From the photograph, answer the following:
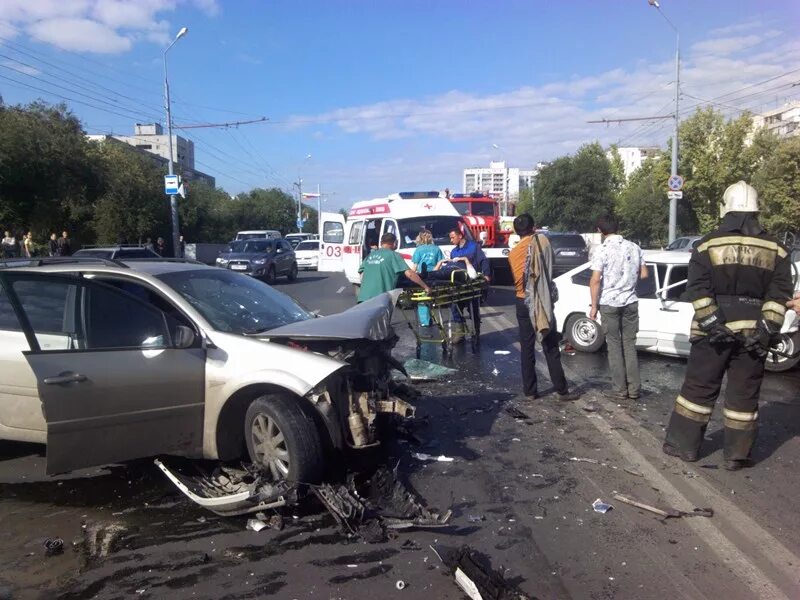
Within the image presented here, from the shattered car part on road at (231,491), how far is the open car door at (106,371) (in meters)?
0.22

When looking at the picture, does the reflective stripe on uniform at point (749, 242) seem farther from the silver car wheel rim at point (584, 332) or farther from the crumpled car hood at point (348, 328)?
the silver car wheel rim at point (584, 332)

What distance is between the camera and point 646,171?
53375 millimetres

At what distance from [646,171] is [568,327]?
A: 48.0 m

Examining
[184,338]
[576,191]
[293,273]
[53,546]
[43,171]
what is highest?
[576,191]

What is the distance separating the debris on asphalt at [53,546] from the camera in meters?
3.86

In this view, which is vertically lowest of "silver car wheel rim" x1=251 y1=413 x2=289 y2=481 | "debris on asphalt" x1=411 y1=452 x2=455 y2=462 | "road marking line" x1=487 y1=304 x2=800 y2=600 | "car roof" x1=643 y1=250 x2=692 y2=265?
"road marking line" x1=487 y1=304 x2=800 y2=600

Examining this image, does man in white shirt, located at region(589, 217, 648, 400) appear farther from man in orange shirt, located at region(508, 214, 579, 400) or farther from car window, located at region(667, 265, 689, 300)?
car window, located at region(667, 265, 689, 300)

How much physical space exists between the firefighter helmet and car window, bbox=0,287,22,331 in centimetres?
522

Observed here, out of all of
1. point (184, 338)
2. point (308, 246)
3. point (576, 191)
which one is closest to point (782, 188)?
point (576, 191)

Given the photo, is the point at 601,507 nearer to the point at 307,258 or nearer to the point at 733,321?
the point at 733,321

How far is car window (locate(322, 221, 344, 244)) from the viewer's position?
19.6m

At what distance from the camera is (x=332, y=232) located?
20.0m

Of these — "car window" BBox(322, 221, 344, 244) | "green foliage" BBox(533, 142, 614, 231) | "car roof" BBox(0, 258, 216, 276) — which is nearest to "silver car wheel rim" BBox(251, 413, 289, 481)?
"car roof" BBox(0, 258, 216, 276)

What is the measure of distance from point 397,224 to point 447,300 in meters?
6.48
